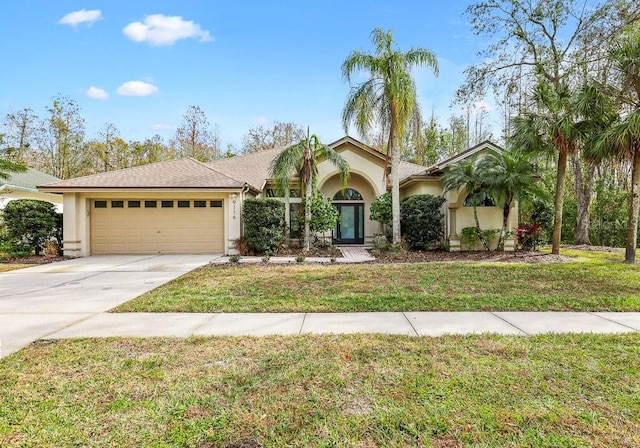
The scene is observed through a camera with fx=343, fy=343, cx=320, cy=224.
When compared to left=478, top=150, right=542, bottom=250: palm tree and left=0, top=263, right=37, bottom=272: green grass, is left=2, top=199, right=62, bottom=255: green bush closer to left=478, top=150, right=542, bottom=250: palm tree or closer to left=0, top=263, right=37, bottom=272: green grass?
left=0, top=263, right=37, bottom=272: green grass

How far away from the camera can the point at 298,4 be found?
13.7 meters

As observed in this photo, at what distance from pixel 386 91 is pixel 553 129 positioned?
19.2 feet

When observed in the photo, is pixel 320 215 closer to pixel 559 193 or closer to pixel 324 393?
pixel 559 193

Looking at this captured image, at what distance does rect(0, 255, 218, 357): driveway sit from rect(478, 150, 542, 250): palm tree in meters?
10.9

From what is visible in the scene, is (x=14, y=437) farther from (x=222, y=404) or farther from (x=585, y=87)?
(x=585, y=87)

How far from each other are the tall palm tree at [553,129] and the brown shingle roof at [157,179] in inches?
425

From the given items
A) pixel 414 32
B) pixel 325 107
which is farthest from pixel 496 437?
pixel 325 107

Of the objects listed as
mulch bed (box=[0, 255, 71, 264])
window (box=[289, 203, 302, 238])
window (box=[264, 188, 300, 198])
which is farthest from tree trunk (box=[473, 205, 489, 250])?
mulch bed (box=[0, 255, 71, 264])

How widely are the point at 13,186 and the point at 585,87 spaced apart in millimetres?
24599

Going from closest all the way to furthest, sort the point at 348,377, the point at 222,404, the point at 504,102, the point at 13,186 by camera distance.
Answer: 1. the point at 222,404
2. the point at 348,377
3. the point at 13,186
4. the point at 504,102

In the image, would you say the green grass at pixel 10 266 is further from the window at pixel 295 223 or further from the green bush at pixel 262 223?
the window at pixel 295 223

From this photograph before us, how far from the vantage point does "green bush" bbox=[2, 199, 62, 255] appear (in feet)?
42.0

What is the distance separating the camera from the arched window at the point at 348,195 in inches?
708

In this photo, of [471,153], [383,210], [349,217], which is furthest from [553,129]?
[349,217]
